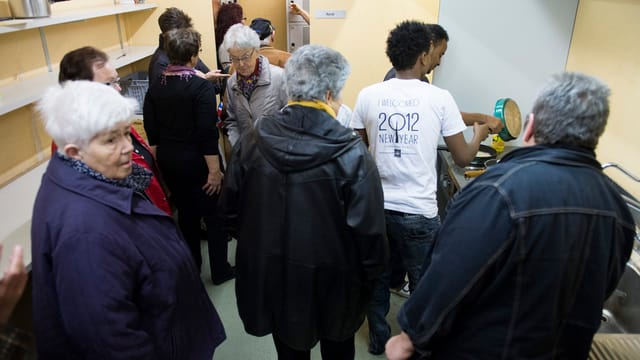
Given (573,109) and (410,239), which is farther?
(410,239)

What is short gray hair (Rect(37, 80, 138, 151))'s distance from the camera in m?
1.04

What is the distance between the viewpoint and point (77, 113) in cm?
103

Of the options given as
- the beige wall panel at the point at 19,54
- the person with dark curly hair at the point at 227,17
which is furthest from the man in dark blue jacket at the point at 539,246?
the person with dark curly hair at the point at 227,17

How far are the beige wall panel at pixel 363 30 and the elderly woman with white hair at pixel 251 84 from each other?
2.79 ft

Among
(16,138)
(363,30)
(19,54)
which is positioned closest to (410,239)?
(363,30)

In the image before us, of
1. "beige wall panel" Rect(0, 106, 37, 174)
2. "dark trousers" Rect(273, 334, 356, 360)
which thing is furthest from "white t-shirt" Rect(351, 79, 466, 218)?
"beige wall panel" Rect(0, 106, 37, 174)

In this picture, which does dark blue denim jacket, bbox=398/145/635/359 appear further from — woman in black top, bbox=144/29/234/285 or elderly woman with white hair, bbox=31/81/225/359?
woman in black top, bbox=144/29/234/285

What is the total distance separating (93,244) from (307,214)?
600mm

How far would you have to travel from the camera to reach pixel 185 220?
251 centimetres

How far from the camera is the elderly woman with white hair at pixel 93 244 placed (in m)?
1.01

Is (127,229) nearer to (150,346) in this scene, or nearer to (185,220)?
(150,346)

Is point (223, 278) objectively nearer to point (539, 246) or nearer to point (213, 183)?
point (213, 183)

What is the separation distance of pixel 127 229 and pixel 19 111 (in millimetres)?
1600

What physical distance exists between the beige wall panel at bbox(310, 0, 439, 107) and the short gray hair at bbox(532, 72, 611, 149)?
204 centimetres
